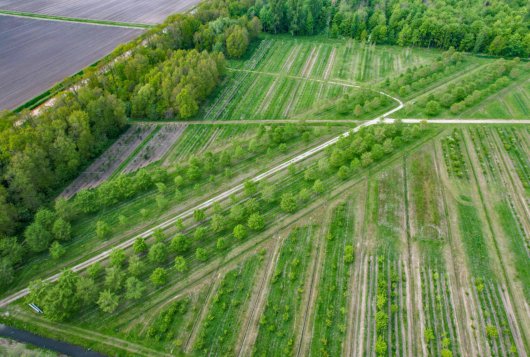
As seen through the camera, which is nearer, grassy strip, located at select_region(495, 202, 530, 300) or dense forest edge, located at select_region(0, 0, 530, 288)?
grassy strip, located at select_region(495, 202, 530, 300)

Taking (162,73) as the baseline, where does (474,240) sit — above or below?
below

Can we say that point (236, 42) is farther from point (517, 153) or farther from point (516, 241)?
point (516, 241)

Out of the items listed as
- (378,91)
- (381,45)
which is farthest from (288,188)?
(381,45)

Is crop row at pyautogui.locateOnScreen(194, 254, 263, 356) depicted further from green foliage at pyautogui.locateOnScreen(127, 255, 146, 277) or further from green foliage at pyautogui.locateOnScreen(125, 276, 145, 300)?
green foliage at pyautogui.locateOnScreen(127, 255, 146, 277)

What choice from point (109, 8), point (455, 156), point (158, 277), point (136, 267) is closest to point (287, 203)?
point (158, 277)

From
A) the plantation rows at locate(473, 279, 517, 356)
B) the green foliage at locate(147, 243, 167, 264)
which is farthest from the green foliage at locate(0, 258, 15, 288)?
the plantation rows at locate(473, 279, 517, 356)

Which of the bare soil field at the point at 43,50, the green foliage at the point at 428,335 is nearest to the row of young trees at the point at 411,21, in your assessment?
the bare soil field at the point at 43,50

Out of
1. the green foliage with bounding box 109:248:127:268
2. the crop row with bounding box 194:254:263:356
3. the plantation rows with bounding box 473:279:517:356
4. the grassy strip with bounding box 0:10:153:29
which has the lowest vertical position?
the plantation rows with bounding box 473:279:517:356
